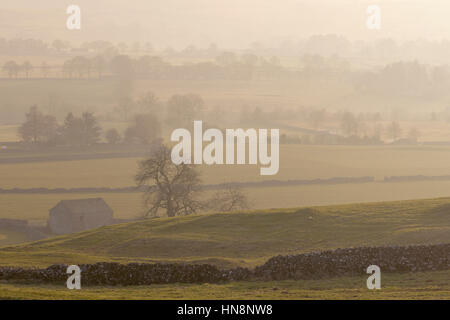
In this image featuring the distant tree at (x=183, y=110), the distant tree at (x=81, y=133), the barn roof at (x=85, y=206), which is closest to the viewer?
the barn roof at (x=85, y=206)

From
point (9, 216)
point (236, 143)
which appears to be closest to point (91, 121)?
point (236, 143)

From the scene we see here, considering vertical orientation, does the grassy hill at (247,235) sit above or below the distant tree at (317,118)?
below

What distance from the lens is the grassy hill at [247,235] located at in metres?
34.1

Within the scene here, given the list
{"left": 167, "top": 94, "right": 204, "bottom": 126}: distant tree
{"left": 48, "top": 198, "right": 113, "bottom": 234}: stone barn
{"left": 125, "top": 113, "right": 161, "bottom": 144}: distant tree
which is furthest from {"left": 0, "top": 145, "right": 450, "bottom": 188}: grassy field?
{"left": 167, "top": 94, "right": 204, "bottom": 126}: distant tree

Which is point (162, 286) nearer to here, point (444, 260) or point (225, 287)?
point (225, 287)

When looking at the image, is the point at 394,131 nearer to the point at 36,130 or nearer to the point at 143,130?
the point at 143,130

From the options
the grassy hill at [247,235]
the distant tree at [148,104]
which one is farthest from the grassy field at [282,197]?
the distant tree at [148,104]

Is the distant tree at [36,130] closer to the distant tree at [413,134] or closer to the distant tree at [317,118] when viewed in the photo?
the distant tree at [317,118]

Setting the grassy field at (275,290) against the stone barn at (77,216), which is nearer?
the grassy field at (275,290)

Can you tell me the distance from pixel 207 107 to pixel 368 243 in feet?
532

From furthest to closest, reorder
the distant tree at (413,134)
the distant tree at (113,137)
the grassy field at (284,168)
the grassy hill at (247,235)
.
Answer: the distant tree at (413,134) < the distant tree at (113,137) < the grassy field at (284,168) < the grassy hill at (247,235)

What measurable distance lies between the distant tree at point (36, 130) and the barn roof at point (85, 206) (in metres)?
61.4

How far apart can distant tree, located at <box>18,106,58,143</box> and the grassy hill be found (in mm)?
92675

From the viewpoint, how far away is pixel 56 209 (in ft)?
230
